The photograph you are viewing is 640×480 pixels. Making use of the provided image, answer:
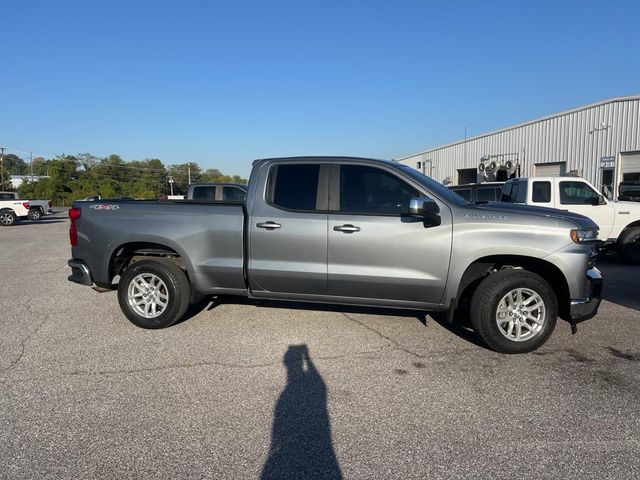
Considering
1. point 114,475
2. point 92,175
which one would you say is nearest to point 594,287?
point 114,475

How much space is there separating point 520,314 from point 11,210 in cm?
2841

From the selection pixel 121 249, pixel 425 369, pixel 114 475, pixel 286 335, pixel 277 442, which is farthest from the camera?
pixel 121 249

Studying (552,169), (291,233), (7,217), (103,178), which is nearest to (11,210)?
(7,217)

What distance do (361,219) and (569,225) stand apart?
2.02 m

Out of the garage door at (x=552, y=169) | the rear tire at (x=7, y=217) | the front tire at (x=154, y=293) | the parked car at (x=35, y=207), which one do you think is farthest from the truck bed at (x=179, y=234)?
the parked car at (x=35, y=207)

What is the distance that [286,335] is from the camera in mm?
5184

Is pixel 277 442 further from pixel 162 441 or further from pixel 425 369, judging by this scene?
pixel 425 369

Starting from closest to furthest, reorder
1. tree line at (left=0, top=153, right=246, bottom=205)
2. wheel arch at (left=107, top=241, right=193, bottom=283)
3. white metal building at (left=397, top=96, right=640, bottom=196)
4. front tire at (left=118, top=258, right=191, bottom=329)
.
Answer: front tire at (left=118, top=258, right=191, bottom=329)
wheel arch at (left=107, top=241, right=193, bottom=283)
white metal building at (left=397, top=96, right=640, bottom=196)
tree line at (left=0, top=153, right=246, bottom=205)

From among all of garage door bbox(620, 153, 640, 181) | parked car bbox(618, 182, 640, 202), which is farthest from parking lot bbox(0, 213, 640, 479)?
garage door bbox(620, 153, 640, 181)

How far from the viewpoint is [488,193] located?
512 inches

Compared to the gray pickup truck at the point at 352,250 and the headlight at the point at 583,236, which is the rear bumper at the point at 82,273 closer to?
the gray pickup truck at the point at 352,250

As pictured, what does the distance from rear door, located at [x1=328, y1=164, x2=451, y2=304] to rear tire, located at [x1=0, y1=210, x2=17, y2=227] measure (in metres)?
26.9

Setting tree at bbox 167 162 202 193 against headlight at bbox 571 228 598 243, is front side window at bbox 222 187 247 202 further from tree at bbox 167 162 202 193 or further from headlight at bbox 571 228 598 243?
tree at bbox 167 162 202 193

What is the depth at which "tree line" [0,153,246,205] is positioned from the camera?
71.4m
